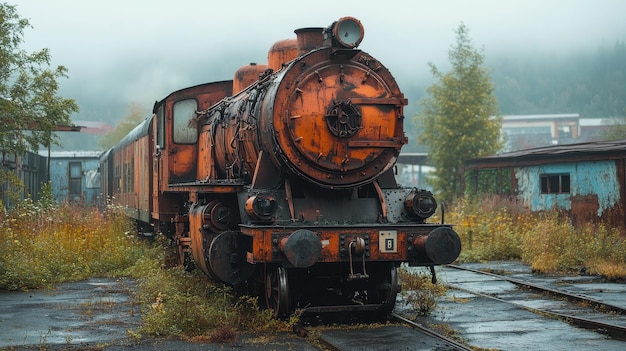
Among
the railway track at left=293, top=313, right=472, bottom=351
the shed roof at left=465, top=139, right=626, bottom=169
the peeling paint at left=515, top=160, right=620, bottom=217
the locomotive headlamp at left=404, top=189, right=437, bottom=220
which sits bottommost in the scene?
the railway track at left=293, top=313, right=472, bottom=351

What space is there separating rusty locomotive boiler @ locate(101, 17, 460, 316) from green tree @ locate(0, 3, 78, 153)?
838 cm

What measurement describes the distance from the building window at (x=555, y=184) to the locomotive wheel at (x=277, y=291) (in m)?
13.5

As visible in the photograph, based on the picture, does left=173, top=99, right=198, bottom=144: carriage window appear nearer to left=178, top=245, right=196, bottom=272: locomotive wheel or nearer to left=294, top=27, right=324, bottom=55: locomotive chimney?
left=178, top=245, right=196, bottom=272: locomotive wheel

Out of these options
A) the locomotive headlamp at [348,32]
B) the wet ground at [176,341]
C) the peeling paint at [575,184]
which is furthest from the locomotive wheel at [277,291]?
the peeling paint at [575,184]

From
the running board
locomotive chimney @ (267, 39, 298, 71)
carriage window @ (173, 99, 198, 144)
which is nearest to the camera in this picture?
the running board

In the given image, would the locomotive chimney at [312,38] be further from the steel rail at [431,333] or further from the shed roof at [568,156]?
the shed roof at [568,156]

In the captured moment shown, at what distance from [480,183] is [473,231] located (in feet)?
20.9

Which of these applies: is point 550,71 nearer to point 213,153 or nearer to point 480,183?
point 480,183

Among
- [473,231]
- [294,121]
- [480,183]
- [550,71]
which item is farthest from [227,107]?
[550,71]

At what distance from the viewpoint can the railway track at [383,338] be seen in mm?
6812

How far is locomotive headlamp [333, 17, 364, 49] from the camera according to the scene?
8.21m

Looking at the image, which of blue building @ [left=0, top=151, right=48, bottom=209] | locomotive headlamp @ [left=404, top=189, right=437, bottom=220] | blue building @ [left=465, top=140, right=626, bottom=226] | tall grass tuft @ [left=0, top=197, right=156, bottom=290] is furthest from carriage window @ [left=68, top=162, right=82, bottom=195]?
locomotive headlamp @ [left=404, top=189, right=437, bottom=220]

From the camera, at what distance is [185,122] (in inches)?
490

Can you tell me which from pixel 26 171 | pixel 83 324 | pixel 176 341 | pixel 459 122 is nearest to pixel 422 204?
pixel 176 341
